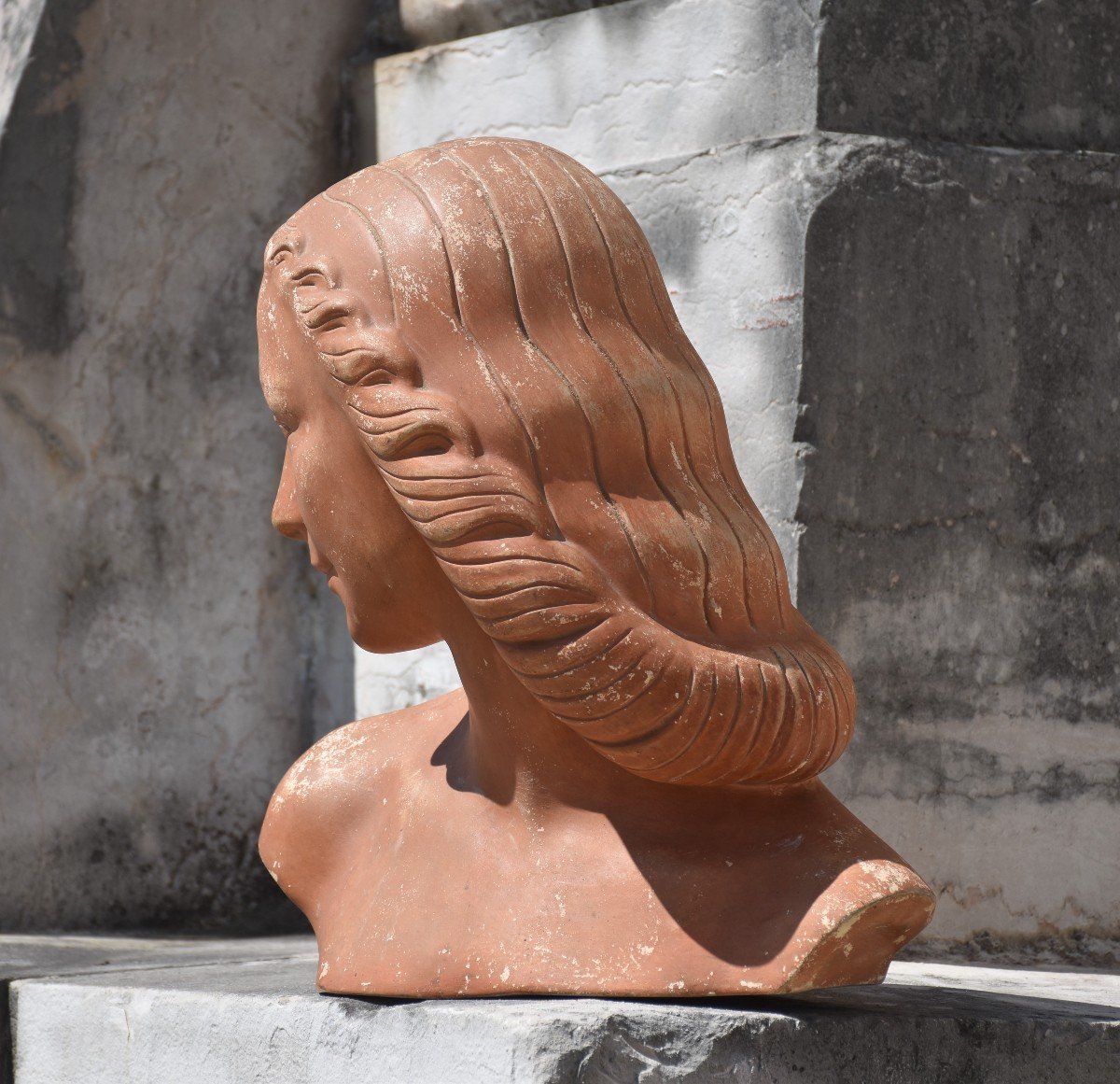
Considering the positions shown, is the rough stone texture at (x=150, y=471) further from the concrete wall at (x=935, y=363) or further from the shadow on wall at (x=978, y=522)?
the shadow on wall at (x=978, y=522)

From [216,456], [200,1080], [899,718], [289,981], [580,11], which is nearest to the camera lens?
[200,1080]

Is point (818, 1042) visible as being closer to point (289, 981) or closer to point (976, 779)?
point (289, 981)

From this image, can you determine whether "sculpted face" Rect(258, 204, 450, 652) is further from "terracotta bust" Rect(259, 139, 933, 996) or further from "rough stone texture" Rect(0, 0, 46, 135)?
"rough stone texture" Rect(0, 0, 46, 135)

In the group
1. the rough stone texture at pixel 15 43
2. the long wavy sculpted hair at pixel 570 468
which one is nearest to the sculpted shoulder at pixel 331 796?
the long wavy sculpted hair at pixel 570 468

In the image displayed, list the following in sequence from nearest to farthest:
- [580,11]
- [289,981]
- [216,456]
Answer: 1. [289,981]
2. [580,11]
3. [216,456]

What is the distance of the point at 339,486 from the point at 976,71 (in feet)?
4.89

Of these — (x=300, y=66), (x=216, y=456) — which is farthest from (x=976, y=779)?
(x=300, y=66)

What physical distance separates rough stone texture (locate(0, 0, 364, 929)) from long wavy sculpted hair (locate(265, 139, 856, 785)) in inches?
57.8

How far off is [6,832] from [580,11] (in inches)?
75.2

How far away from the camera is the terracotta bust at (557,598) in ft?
7.05

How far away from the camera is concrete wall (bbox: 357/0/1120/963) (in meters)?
3.05

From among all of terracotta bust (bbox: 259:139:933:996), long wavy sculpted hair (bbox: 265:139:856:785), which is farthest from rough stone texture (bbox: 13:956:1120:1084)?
long wavy sculpted hair (bbox: 265:139:856:785)

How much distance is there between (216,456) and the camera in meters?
3.88

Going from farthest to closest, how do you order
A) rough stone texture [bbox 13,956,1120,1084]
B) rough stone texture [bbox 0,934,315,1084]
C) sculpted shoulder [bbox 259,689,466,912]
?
rough stone texture [bbox 0,934,315,1084]
sculpted shoulder [bbox 259,689,466,912]
rough stone texture [bbox 13,956,1120,1084]
